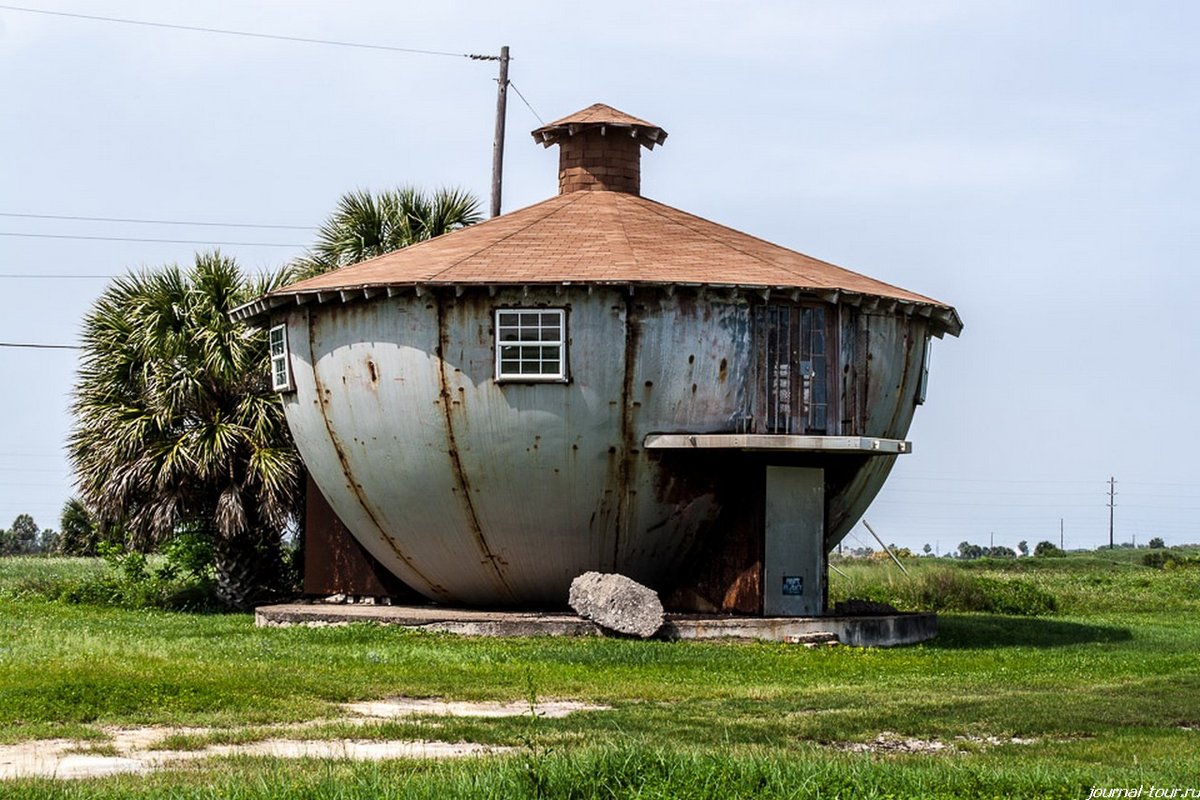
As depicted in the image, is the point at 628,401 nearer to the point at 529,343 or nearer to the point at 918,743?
the point at 529,343

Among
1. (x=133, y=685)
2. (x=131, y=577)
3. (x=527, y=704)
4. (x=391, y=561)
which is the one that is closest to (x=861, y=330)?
(x=391, y=561)

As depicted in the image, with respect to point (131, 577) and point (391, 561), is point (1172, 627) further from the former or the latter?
point (131, 577)

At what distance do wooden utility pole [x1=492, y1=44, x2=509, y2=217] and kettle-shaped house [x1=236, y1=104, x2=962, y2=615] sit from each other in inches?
474

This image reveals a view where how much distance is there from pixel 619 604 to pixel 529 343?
11.1 ft

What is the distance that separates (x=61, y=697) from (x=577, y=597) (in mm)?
8848

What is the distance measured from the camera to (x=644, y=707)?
14.3 metres

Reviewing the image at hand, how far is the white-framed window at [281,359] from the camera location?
2378 cm

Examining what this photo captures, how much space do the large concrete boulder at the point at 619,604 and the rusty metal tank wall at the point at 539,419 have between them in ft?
3.06

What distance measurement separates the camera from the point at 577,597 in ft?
70.3

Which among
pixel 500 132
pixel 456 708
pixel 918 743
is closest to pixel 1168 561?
pixel 500 132

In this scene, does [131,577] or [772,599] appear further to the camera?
[131,577]

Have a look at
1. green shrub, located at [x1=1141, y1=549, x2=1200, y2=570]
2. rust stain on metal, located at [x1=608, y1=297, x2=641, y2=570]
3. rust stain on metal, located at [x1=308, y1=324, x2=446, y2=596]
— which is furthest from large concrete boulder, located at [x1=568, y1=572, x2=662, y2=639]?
green shrub, located at [x1=1141, y1=549, x2=1200, y2=570]

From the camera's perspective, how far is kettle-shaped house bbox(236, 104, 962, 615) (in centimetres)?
2142

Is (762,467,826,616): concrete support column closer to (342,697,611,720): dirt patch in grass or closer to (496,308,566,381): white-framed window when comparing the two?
(496,308,566,381): white-framed window
